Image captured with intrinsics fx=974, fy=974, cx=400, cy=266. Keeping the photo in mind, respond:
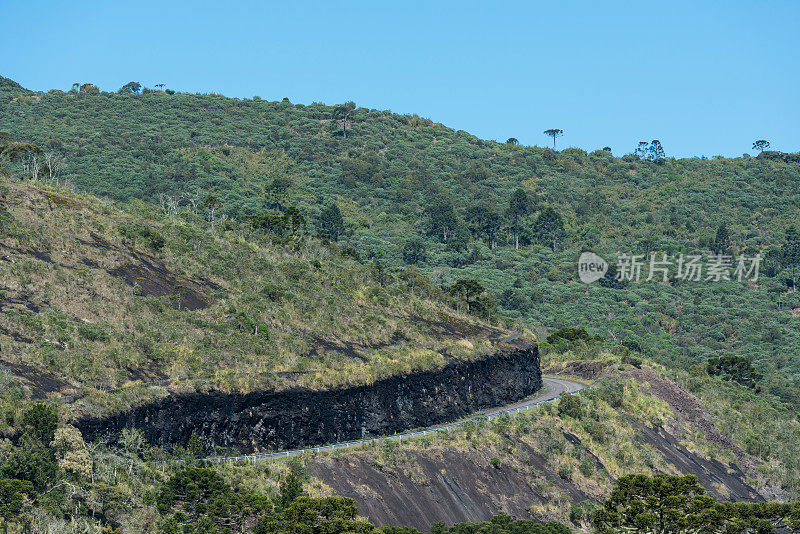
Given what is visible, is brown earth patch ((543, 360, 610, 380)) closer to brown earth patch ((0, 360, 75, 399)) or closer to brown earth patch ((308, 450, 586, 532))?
brown earth patch ((308, 450, 586, 532))

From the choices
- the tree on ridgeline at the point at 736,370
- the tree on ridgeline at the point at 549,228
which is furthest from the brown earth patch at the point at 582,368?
the tree on ridgeline at the point at 549,228

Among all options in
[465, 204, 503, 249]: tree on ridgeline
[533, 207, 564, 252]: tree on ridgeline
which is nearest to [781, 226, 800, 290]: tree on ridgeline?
[533, 207, 564, 252]: tree on ridgeline

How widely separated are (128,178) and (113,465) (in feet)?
413

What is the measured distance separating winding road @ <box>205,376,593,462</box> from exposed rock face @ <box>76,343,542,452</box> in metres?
1.08

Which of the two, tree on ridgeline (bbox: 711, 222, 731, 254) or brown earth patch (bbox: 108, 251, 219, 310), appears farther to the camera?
tree on ridgeline (bbox: 711, 222, 731, 254)

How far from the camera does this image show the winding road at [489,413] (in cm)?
5757

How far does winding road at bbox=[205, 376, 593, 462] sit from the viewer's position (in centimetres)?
5757

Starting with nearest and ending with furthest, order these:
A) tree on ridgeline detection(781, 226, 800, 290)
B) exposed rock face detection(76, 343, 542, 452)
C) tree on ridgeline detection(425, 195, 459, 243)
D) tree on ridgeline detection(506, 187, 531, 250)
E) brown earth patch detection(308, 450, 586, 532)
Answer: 1. exposed rock face detection(76, 343, 542, 452)
2. brown earth patch detection(308, 450, 586, 532)
3. tree on ridgeline detection(781, 226, 800, 290)
4. tree on ridgeline detection(425, 195, 459, 243)
5. tree on ridgeline detection(506, 187, 531, 250)

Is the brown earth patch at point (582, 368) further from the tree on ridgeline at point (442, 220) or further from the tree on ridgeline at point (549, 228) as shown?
the tree on ridgeline at point (549, 228)

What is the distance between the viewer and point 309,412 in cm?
6425

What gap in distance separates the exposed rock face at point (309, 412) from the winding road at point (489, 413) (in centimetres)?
108

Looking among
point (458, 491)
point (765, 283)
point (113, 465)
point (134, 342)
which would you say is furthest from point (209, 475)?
point (765, 283)

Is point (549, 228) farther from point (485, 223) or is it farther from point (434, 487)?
point (434, 487)

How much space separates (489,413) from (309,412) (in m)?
22.4
